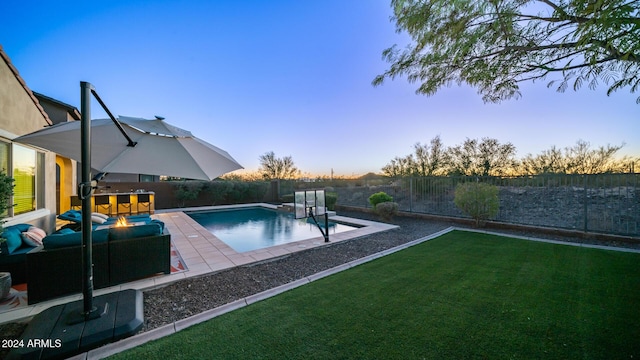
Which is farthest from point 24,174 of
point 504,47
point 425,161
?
point 425,161

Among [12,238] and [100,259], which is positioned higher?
[12,238]

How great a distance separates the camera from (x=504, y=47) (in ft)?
12.7

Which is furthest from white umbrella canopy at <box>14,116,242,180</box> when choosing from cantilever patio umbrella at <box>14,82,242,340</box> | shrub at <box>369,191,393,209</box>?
shrub at <box>369,191,393,209</box>

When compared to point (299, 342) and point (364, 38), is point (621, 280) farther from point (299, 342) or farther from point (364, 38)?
point (364, 38)

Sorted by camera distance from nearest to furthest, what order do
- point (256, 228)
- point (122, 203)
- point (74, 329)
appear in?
point (74, 329)
point (256, 228)
point (122, 203)

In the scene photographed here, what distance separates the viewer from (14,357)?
6.96 ft

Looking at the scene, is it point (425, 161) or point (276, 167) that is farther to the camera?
point (276, 167)

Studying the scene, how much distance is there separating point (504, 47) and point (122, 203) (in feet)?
51.4

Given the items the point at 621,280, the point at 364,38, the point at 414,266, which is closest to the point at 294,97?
the point at 364,38

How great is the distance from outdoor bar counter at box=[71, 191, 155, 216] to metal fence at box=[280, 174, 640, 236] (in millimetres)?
13534

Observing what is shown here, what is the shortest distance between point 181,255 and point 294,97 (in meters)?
9.36

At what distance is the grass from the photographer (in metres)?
2.23

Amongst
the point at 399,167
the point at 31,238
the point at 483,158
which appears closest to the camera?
the point at 31,238

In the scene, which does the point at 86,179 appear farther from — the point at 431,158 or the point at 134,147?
the point at 431,158
